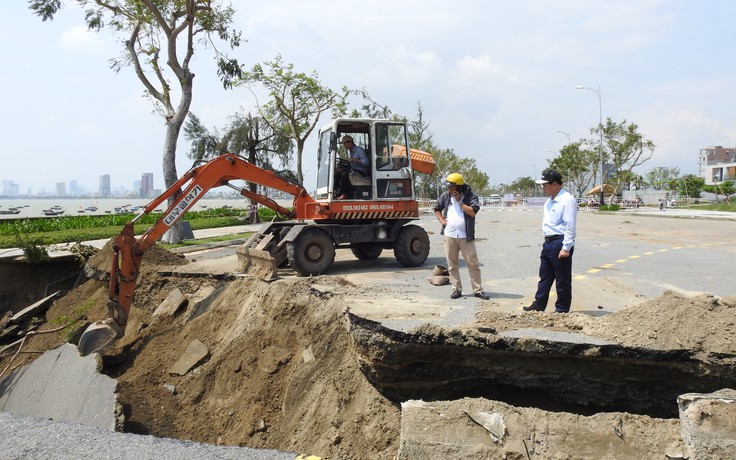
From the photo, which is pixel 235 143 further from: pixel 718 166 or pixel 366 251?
pixel 718 166

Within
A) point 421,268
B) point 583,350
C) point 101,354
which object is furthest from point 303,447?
point 421,268

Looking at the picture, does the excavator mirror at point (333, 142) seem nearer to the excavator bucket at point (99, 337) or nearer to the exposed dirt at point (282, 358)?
the exposed dirt at point (282, 358)

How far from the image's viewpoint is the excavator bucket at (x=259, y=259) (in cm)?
857

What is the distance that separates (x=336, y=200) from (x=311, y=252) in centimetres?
109

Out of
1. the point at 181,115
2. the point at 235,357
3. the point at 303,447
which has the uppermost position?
the point at 181,115

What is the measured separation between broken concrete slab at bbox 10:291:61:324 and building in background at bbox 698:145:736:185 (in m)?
80.4

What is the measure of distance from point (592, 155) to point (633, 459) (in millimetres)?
53639

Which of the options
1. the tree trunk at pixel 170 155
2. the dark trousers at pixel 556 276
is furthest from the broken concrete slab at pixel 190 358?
the tree trunk at pixel 170 155

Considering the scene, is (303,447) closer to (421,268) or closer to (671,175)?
(421,268)

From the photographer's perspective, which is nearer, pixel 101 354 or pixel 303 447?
pixel 303 447

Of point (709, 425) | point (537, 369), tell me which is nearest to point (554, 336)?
point (537, 369)

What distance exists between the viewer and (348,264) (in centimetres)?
1128

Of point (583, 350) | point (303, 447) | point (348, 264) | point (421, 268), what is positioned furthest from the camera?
point (348, 264)

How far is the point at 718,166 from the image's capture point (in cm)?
9238
